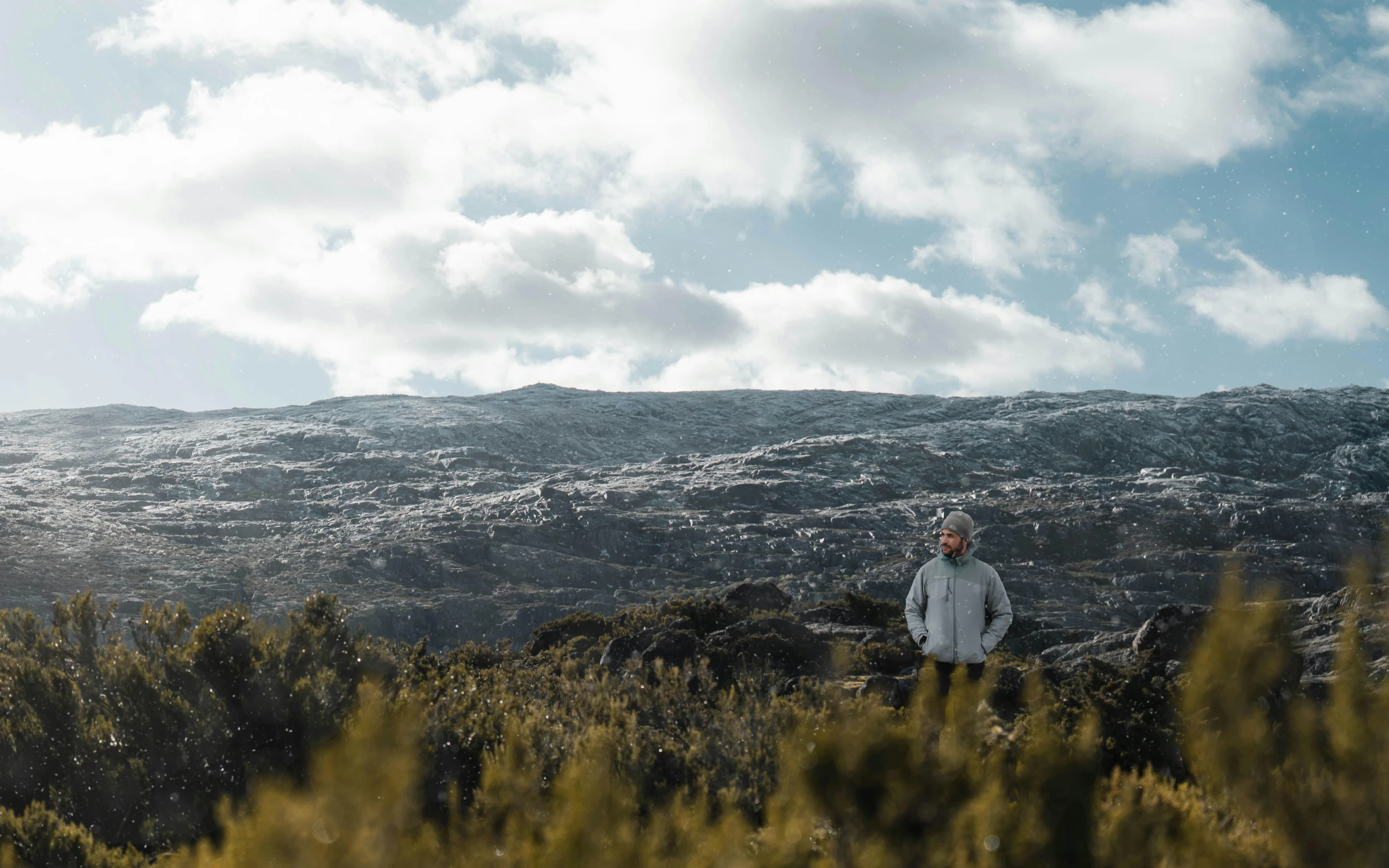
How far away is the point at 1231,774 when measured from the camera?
315 cm

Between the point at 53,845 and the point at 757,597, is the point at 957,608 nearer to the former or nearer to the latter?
the point at 53,845

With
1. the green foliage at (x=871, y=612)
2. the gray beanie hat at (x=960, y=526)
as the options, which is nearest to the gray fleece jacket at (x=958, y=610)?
the gray beanie hat at (x=960, y=526)

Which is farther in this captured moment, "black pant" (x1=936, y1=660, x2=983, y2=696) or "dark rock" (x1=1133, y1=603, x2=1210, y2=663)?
"dark rock" (x1=1133, y1=603, x2=1210, y2=663)

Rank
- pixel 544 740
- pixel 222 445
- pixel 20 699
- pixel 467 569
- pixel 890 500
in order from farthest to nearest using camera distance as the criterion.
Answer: pixel 222 445 → pixel 890 500 → pixel 467 569 → pixel 20 699 → pixel 544 740

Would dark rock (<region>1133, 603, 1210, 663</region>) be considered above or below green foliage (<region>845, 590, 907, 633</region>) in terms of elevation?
above

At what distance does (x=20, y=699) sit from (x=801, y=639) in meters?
9.34

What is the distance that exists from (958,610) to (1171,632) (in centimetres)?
691

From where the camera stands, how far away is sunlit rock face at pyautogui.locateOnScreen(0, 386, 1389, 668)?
89.4 m

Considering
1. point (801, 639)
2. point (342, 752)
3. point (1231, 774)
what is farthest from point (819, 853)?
point (801, 639)

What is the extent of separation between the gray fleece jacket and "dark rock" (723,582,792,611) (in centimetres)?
1124

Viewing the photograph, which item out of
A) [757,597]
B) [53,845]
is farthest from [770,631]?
[53,845]

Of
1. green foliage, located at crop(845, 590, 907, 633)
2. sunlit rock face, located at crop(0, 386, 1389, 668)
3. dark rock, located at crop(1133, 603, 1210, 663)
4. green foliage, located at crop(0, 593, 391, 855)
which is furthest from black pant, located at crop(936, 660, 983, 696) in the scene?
sunlit rock face, located at crop(0, 386, 1389, 668)

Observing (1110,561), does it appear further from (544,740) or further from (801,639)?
(544,740)

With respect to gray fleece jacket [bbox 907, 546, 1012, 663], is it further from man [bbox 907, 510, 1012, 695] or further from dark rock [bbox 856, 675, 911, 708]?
dark rock [bbox 856, 675, 911, 708]
